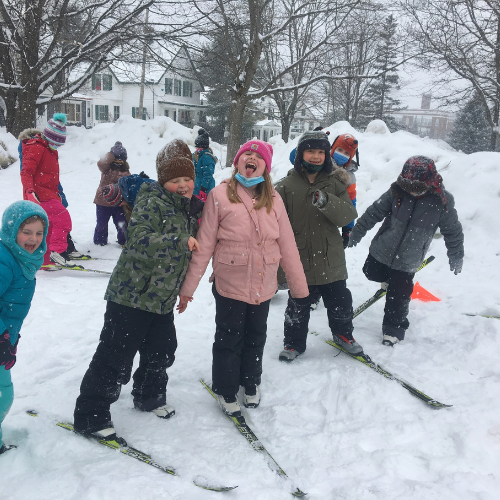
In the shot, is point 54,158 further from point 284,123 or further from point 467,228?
point 284,123

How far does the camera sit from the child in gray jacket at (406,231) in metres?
3.68

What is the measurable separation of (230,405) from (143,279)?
1.14m

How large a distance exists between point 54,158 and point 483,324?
222 inches

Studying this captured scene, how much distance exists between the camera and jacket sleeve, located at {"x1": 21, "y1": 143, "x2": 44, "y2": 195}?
536 cm

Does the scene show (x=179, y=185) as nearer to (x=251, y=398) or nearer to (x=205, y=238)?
(x=205, y=238)

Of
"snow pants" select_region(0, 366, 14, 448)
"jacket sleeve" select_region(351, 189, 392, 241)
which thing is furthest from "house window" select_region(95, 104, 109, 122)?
"snow pants" select_region(0, 366, 14, 448)

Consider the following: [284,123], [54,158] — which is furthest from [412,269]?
[284,123]

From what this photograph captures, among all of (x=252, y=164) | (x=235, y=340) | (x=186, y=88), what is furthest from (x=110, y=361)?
(x=186, y=88)

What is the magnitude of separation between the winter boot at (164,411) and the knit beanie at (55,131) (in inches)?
166

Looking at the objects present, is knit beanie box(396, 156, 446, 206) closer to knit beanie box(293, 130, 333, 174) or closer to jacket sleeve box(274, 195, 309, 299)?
knit beanie box(293, 130, 333, 174)

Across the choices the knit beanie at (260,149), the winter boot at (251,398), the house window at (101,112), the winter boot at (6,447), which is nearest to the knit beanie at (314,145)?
the knit beanie at (260,149)

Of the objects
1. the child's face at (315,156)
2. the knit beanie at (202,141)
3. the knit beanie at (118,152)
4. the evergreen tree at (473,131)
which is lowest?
the child's face at (315,156)

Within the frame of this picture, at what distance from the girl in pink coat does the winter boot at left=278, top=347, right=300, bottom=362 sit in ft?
2.43

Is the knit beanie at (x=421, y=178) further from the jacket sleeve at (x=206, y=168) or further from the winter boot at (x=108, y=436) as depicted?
the jacket sleeve at (x=206, y=168)
